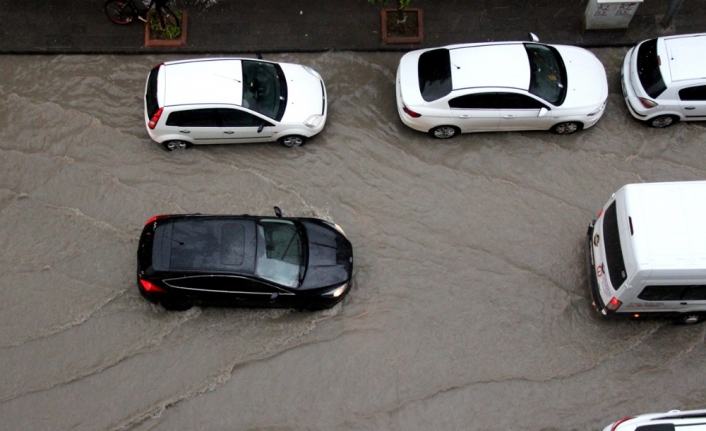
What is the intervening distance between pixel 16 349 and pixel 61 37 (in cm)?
654

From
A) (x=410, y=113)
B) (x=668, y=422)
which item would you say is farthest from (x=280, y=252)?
(x=668, y=422)

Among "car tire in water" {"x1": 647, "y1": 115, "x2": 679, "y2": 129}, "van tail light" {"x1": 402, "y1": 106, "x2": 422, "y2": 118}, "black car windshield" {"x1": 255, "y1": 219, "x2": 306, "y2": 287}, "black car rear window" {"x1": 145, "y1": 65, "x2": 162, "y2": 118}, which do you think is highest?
"black car rear window" {"x1": 145, "y1": 65, "x2": 162, "y2": 118}

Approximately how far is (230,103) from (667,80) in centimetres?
806

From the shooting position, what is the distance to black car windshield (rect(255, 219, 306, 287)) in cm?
1095

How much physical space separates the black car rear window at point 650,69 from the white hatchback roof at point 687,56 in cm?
22

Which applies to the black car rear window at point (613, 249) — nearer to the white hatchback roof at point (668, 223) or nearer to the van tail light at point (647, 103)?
the white hatchback roof at point (668, 223)

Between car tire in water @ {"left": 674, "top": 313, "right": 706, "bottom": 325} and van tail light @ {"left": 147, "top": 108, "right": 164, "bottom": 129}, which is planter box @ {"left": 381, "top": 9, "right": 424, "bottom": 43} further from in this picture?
car tire in water @ {"left": 674, "top": 313, "right": 706, "bottom": 325}

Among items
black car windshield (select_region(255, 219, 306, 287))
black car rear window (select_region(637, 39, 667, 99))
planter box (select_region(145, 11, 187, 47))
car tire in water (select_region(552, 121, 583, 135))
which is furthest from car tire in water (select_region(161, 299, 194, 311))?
black car rear window (select_region(637, 39, 667, 99))

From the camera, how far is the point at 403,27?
13.9m

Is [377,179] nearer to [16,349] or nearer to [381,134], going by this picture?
[381,134]

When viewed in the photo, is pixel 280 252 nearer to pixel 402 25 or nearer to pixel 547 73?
pixel 402 25

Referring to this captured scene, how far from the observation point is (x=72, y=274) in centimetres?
1202

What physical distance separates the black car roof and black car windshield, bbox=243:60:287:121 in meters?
2.42

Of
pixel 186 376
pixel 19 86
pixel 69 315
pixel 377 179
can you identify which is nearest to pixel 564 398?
pixel 377 179
